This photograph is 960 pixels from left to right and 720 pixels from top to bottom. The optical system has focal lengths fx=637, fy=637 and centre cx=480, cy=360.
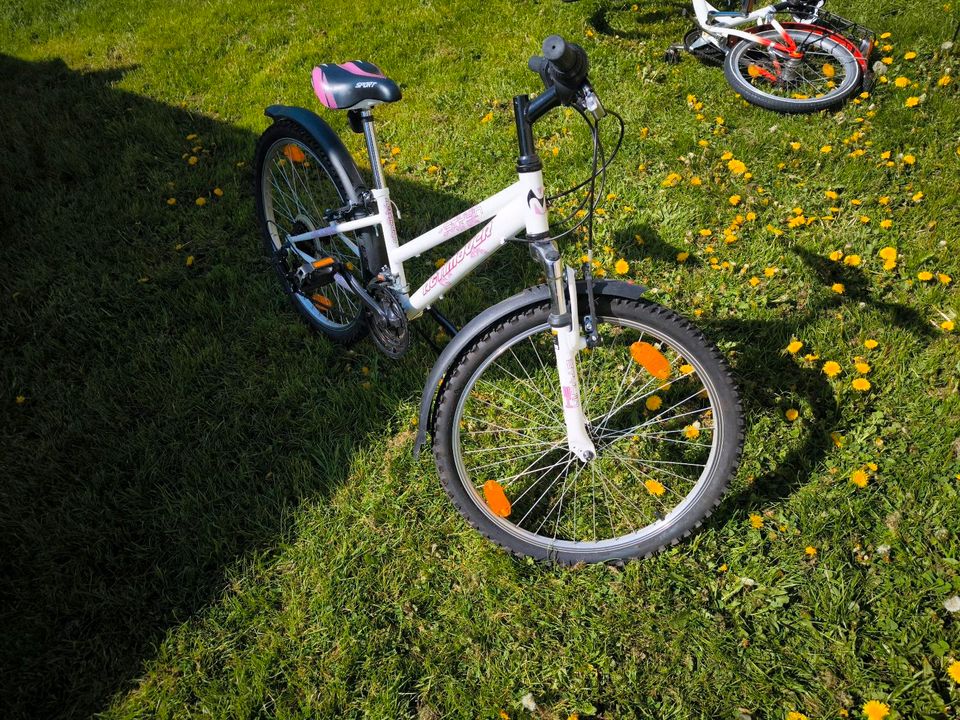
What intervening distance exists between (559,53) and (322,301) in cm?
197

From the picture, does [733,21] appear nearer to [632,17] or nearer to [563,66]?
[632,17]

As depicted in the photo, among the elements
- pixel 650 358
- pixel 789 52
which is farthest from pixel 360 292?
pixel 789 52

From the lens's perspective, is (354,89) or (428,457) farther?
(428,457)

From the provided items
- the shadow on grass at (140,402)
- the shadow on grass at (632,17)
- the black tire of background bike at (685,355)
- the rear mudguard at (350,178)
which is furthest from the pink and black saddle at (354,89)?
the shadow on grass at (632,17)

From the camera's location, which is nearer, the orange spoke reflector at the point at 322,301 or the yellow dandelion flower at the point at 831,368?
the yellow dandelion flower at the point at 831,368

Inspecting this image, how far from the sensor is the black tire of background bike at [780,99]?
4078mm


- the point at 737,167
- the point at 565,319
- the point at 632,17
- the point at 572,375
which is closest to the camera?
the point at 565,319

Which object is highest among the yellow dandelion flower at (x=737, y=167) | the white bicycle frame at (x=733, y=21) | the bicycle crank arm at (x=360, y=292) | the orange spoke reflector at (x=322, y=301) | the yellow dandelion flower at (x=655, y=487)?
the bicycle crank arm at (x=360, y=292)

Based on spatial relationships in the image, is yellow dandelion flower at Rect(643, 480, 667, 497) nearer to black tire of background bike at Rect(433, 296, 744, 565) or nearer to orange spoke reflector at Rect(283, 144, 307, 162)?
black tire of background bike at Rect(433, 296, 744, 565)

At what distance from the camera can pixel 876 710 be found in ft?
6.11

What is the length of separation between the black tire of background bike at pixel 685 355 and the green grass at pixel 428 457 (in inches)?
3.7

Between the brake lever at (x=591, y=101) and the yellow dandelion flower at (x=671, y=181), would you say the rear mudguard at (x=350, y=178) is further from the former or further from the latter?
the yellow dandelion flower at (x=671, y=181)

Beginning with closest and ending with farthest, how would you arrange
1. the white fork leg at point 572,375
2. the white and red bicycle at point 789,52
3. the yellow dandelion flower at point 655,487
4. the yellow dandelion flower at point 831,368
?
the white fork leg at point 572,375 → the yellow dandelion flower at point 655,487 → the yellow dandelion flower at point 831,368 → the white and red bicycle at point 789,52

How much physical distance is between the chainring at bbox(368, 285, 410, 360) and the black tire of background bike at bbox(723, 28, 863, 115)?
305 cm
